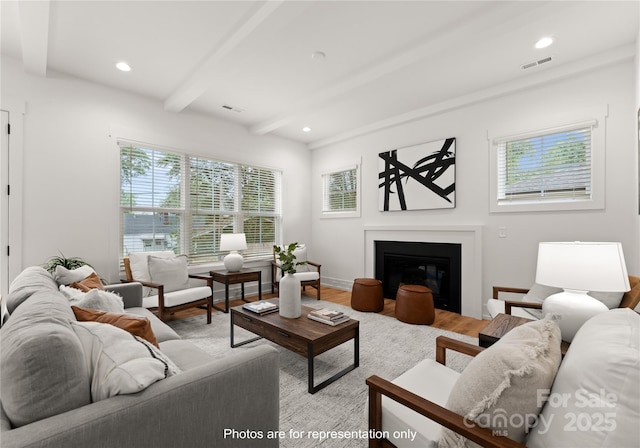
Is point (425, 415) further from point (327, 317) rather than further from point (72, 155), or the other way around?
point (72, 155)

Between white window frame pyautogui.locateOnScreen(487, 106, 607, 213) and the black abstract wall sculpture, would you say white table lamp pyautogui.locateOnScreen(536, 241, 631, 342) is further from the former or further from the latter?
the black abstract wall sculpture

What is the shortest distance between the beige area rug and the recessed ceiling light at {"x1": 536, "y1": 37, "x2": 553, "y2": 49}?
9.47ft

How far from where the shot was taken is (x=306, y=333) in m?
2.12

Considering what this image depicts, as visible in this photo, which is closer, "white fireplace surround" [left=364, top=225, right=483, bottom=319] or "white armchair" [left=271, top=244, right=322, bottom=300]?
"white fireplace surround" [left=364, top=225, right=483, bottom=319]

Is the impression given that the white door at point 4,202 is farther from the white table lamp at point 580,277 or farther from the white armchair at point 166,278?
the white table lamp at point 580,277

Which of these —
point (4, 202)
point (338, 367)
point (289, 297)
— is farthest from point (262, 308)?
point (4, 202)

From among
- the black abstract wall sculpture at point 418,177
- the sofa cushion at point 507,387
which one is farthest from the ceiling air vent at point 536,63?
the sofa cushion at point 507,387

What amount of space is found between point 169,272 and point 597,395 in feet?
12.1

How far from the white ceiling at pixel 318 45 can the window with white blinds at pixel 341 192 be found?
5.15 feet

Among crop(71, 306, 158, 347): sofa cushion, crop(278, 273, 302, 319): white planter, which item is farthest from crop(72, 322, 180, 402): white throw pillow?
crop(278, 273, 302, 319): white planter

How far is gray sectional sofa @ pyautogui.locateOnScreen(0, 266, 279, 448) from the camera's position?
810 millimetres

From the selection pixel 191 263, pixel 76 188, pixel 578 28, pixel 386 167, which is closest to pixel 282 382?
pixel 191 263

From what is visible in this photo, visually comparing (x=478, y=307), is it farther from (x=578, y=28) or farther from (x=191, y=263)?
(x=191, y=263)

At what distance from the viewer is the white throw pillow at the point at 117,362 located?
3.01 feet
